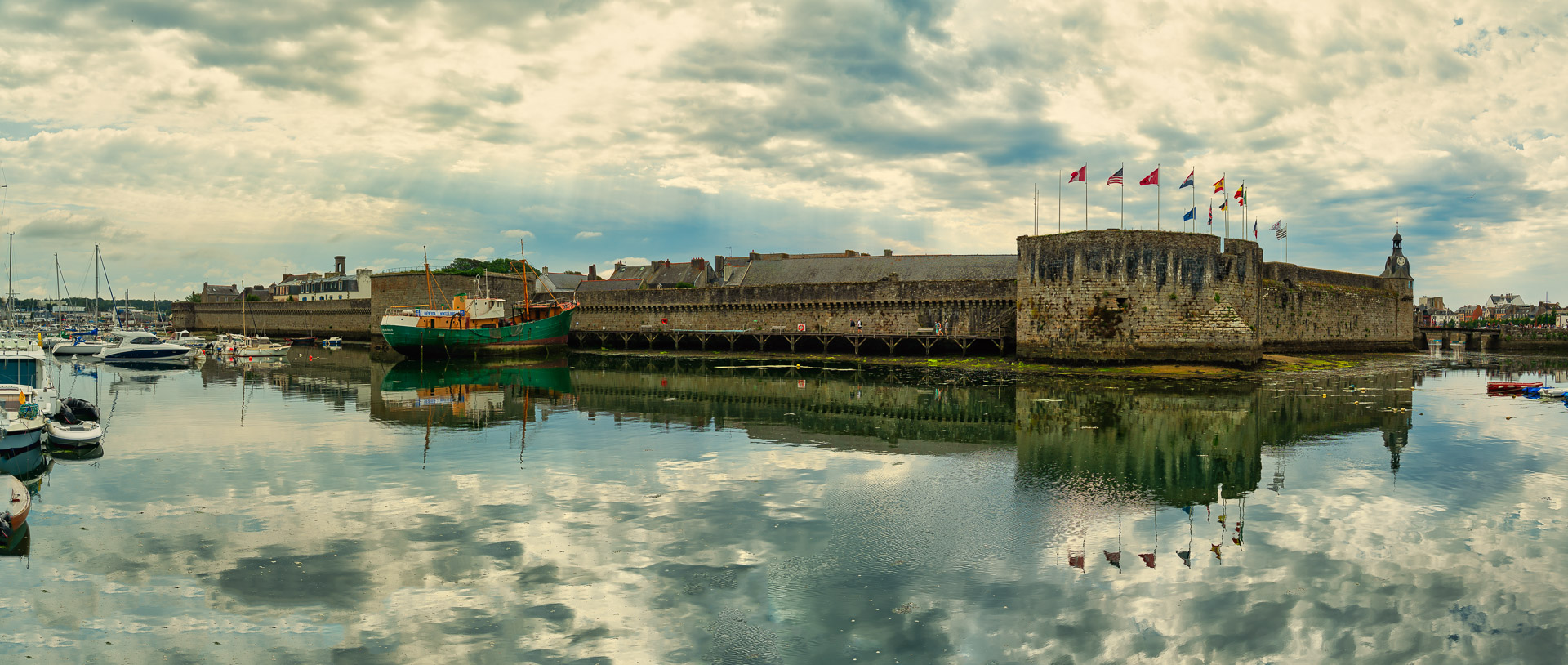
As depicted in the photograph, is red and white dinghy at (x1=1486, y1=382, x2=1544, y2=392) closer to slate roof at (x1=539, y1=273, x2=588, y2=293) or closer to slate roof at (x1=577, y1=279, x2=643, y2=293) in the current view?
slate roof at (x1=577, y1=279, x2=643, y2=293)

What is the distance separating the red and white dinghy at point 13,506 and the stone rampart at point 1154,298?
30720 mm

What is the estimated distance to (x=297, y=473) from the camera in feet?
38.9

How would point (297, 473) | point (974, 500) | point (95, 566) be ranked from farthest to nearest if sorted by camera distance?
point (297, 473) < point (974, 500) < point (95, 566)

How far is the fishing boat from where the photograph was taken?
4088cm

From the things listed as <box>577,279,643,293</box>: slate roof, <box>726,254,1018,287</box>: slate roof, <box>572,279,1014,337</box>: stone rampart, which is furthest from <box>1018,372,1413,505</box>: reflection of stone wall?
<box>577,279,643,293</box>: slate roof

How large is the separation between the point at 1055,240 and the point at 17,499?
31.2 metres

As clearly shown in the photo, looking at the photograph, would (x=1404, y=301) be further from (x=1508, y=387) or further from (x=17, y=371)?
(x=17, y=371)

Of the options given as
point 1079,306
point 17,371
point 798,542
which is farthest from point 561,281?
point 798,542

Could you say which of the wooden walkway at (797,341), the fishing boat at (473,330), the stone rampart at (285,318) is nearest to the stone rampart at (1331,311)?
the wooden walkway at (797,341)

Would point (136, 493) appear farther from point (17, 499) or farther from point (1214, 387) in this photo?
point (1214, 387)

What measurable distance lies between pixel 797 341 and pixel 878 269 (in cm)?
1259

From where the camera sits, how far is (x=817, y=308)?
4553 cm

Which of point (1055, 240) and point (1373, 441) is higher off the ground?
point (1055, 240)

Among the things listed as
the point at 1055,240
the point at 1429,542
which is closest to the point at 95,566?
the point at 1429,542
